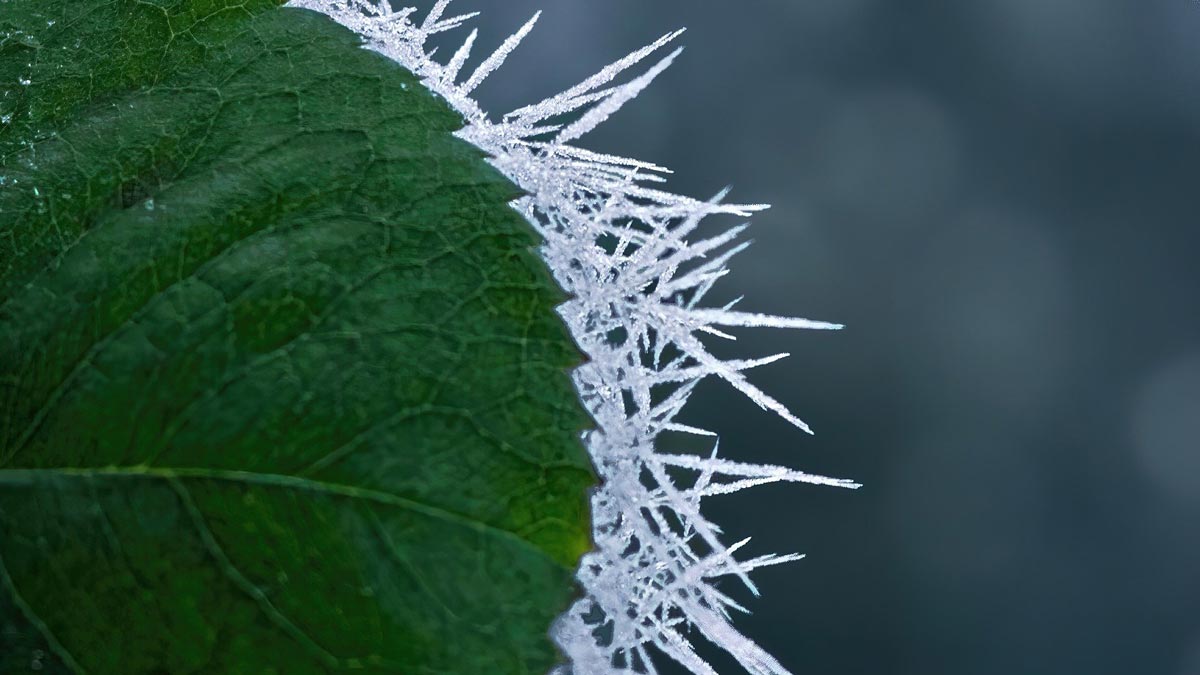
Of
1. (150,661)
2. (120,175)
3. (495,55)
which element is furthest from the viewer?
(495,55)

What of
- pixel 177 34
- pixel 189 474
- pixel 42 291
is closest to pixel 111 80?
pixel 177 34

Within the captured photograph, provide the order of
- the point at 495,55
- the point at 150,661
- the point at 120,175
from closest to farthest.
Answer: the point at 150,661, the point at 120,175, the point at 495,55

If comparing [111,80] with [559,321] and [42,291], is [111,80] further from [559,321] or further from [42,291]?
[559,321]

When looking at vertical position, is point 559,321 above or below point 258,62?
below

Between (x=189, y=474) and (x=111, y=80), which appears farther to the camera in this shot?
(x=111, y=80)
